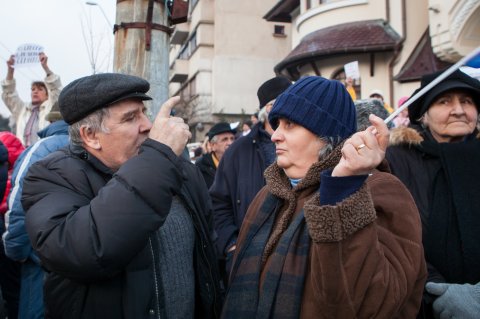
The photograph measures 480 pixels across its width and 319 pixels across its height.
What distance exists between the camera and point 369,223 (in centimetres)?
139

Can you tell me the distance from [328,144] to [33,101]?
4878mm

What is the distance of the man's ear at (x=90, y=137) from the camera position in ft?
6.22

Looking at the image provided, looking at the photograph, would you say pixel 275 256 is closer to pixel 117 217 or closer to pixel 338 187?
pixel 338 187

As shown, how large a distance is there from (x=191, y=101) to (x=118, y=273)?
25026 millimetres

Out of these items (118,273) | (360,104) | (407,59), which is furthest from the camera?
(407,59)

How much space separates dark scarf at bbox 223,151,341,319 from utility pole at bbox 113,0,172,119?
1.34 meters

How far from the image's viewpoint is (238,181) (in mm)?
3309

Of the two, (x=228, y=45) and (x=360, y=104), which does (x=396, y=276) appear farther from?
(x=228, y=45)

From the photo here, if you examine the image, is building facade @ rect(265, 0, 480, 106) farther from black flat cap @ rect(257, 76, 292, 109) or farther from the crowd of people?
the crowd of people

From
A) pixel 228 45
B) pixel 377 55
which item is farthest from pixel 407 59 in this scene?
pixel 228 45

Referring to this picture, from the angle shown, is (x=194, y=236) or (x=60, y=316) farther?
(x=194, y=236)

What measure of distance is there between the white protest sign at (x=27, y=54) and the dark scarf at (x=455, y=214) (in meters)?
4.93

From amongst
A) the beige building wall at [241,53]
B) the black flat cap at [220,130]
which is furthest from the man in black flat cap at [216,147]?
the beige building wall at [241,53]

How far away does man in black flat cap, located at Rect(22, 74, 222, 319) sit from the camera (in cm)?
156
